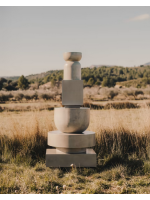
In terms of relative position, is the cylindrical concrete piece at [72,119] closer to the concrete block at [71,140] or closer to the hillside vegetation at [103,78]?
the concrete block at [71,140]

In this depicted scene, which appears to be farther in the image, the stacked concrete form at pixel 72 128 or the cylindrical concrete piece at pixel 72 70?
the cylindrical concrete piece at pixel 72 70

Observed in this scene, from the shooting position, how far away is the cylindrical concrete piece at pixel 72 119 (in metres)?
5.13

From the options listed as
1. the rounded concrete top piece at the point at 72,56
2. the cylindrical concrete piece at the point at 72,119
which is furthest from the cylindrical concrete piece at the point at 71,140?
the rounded concrete top piece at the point at 72,56

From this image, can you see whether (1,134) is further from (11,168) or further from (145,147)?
(145,147)

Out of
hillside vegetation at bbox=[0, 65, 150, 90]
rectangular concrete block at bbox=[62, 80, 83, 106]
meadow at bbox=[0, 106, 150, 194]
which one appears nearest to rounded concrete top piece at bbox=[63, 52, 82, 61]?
rectangular concrete block at bbox=[62, 80, 83, 106]

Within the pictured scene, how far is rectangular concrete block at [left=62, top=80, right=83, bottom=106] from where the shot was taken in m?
Answer: 5.23

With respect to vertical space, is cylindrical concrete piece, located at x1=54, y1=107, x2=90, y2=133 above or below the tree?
below

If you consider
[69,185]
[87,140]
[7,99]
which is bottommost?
[69,185]

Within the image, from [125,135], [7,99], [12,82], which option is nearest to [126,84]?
[12,82]

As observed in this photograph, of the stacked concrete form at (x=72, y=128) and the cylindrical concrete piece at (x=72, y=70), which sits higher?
the cylindrical concrete piece at (x=72, y=70)

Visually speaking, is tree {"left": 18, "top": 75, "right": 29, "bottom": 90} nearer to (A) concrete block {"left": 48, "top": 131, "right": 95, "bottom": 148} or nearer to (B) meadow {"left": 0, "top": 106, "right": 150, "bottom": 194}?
(B) meadow {"left": 0, "top": 106, "right": 150, "bottom": 194}

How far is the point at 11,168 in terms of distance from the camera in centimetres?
518

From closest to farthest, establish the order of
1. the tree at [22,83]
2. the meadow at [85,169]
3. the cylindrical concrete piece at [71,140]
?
the meadow at [85,169] < the cylindrical concrete piece at [71,140] < the tree at [22,83]

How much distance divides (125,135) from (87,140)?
64.6 inches
